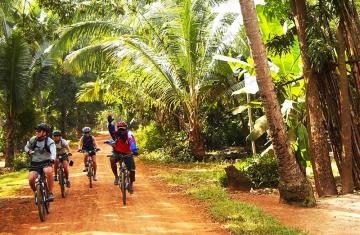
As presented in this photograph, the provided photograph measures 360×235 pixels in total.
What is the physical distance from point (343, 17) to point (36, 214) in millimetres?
7639

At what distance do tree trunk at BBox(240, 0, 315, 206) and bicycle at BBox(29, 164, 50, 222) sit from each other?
4.48 meters

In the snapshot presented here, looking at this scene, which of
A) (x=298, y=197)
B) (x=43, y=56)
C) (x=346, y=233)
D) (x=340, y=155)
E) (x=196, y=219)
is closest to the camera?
(x=346, y=233)

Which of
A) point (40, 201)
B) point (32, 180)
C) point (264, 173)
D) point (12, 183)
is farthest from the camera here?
point (12, 183)

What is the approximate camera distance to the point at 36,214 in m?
9.00

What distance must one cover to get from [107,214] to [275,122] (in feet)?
12.1

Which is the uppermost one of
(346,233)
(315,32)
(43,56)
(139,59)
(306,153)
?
(43,56)

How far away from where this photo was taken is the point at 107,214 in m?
8.46

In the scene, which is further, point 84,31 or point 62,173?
point 84,31

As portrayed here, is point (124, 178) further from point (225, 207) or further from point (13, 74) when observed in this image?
point (13, 74)

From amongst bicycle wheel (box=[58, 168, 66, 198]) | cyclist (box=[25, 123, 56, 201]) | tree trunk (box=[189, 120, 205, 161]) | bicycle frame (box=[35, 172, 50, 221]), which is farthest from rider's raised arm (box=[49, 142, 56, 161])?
tree trunk (box=[189, 120, 205, 161])

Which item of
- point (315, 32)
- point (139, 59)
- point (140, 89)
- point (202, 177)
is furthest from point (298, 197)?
point (140, 89)

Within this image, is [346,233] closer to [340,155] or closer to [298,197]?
[298,197]

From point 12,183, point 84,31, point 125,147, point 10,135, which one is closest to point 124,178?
point 125,147

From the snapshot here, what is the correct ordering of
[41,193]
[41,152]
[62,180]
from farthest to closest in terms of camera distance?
1. [62,180]
2. [41,152]
3. [41,193]
